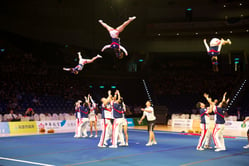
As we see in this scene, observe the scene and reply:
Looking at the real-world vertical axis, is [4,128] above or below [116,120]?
below

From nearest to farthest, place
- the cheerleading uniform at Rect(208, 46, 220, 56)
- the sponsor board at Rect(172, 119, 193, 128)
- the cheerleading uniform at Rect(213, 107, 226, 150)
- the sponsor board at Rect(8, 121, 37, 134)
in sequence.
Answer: the cheerleading uniform at Rect(208, 46, 220, 56) → the cheerleading uniform at Rect(213, 107, 226, 150) → the sponsor board at Rect(8, 121, 37, 134) → the sponsor board at Rect(172, 119, 193, 128)

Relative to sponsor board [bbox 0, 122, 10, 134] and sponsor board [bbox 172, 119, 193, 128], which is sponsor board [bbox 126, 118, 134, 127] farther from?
sponsor board [bbox 0, 122, 10, 134]

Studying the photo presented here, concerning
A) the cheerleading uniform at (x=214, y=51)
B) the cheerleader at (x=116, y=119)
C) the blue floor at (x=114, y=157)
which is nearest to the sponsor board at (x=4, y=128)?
the blue floor at (x=114, y=157)

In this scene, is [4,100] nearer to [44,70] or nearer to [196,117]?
[44,70]

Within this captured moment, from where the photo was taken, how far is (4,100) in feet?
77.8

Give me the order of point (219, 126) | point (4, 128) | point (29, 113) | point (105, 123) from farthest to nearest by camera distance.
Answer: point (29, 113) < point (4, 128) < point (105, 123) < point (219, 126)

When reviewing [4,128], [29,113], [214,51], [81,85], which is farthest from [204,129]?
[81,85]

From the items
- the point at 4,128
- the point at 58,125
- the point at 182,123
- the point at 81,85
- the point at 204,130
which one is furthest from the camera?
the point at 81,85

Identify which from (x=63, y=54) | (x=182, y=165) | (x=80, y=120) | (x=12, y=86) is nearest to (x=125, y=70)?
(x=63, y=54)

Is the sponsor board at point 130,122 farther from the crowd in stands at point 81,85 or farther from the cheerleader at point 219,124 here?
the cheerleader at point 219,124

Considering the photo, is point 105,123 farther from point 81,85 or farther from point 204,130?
point 81,85

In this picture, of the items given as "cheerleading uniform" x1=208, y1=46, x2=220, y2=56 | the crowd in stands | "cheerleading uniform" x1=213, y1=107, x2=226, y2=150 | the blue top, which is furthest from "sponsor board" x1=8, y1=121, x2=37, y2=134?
"cheerleading uniform" x1=208, y1=46, x2=220, y2=56

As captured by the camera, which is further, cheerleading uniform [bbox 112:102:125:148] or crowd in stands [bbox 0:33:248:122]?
crowd in stands [bbox 0:33:248:122]

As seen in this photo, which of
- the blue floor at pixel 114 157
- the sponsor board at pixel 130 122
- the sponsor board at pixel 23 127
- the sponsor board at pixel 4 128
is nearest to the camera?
the blue floor at pixel 114 157
